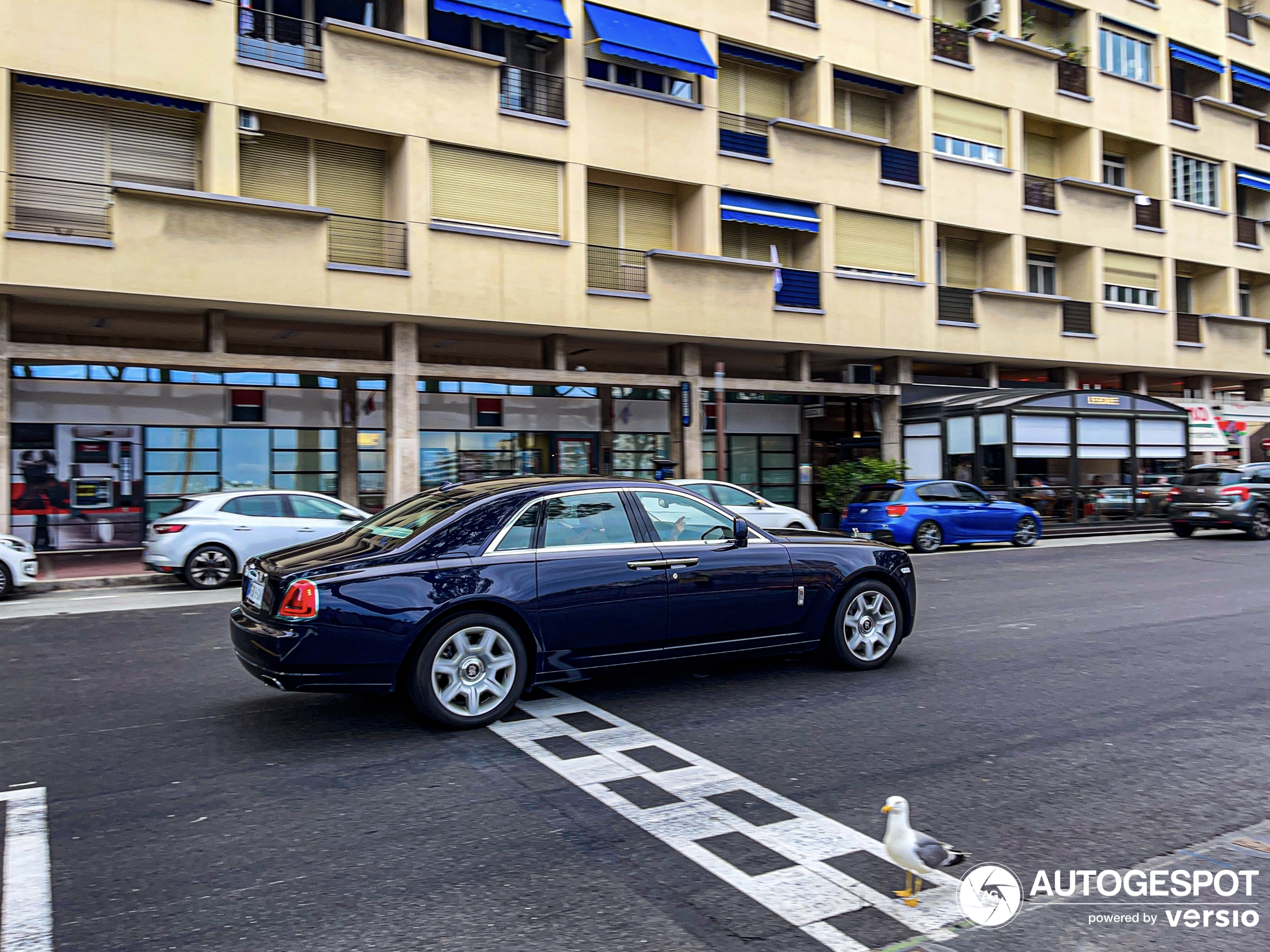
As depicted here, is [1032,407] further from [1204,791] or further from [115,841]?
[115,841]

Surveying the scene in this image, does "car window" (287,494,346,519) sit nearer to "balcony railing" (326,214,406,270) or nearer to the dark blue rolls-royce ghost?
"balcony railing" (326,214,406,270)

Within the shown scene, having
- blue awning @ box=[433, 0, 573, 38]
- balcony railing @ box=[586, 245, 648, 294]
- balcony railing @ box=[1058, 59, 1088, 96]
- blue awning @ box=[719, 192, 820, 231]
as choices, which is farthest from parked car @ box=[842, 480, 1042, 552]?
balcony railing @ box=[1058, 59, 1088, 96]

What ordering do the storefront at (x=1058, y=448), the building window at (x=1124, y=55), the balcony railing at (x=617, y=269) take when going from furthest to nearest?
the building window at (x=1124, y=55)
the storefront at (x=1058, y=448)
the balcony railing at (x=617, y=269)

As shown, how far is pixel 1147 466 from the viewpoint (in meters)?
24.9

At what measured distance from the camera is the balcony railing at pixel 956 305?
24000 mm

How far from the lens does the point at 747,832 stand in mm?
4105

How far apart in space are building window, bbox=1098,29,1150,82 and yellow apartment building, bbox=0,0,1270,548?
0.08m

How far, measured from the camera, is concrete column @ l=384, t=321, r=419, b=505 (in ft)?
57.5

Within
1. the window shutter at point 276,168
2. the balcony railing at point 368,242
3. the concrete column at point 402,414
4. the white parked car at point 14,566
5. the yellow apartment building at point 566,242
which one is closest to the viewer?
the white parked car at point 14,566

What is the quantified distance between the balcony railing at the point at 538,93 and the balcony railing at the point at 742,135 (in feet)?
12.5

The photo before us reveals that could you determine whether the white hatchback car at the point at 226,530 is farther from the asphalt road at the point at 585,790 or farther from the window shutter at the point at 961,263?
the window shutter at the point at 961,263

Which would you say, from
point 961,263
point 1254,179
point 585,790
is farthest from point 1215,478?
point 585,790

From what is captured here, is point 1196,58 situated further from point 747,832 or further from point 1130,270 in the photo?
point 747,832

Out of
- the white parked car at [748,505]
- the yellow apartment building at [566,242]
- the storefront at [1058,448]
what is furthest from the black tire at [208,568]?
the storefront at [1058,448]
